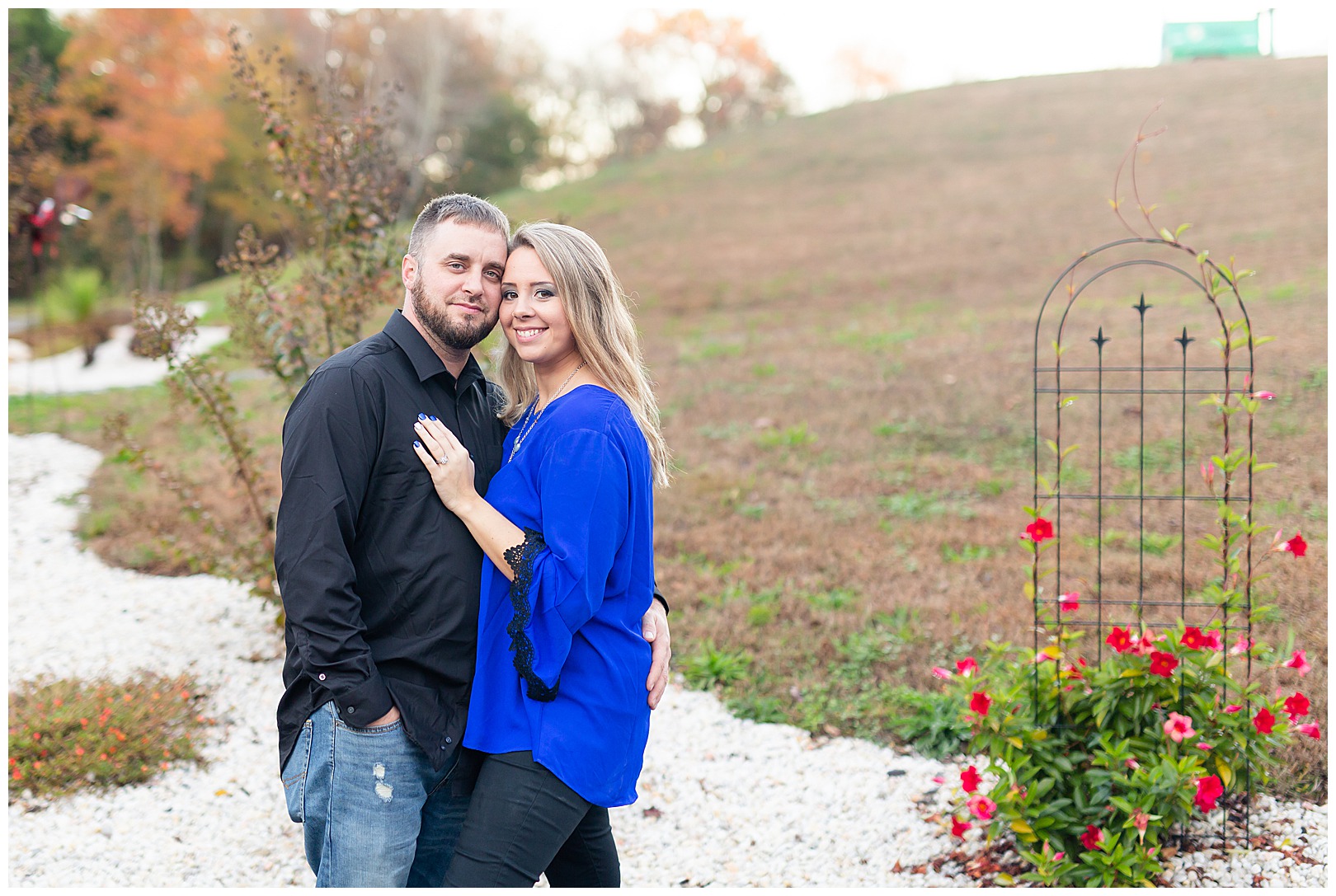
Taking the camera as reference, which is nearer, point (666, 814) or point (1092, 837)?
point (1092, 837)

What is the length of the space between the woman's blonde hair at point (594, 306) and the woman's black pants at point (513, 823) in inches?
33.2

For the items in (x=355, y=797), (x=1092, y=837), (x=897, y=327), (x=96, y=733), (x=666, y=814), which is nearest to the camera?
(x=355, y=797)

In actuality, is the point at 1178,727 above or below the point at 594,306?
below

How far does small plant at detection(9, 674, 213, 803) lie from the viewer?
154 inches

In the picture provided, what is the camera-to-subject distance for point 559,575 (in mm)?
1964

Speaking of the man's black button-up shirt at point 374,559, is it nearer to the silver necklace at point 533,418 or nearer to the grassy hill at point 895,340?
the silver necklace at point 533,418

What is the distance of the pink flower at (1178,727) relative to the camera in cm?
286

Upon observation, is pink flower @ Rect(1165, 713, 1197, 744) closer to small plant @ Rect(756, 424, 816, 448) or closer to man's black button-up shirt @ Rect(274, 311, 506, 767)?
man's black button-up shirt @ Rect(274, 311, 506, 767)

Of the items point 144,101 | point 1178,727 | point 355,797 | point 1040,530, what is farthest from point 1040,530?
point 144,101

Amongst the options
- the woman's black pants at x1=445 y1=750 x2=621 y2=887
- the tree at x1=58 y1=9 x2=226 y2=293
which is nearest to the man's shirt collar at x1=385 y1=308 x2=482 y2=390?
the woman's black pants at x1=445 y1=750 x2=621 y2=887

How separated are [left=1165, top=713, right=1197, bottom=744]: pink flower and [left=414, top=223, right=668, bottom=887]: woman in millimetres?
1749

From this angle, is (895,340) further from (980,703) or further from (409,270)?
(409,270)

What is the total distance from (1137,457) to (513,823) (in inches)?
252

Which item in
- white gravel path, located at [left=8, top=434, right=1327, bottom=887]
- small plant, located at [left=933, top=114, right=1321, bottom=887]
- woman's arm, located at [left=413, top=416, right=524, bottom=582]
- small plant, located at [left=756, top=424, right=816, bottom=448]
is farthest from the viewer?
small plant, located at [left=756, top=424, right=816, bottom=448]
